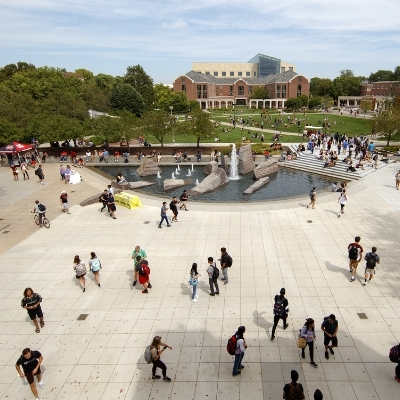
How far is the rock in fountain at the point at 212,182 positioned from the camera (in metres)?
24.8

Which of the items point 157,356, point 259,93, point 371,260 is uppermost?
point 259,93

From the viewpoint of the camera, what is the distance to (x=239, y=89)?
373ft

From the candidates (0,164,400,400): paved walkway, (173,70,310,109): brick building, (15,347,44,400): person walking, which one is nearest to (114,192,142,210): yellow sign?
(0,164,400,400): paved walkway

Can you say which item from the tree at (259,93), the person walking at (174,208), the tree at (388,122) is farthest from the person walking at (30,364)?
the tree at (259,93)

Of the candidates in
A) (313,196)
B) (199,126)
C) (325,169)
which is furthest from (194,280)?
(199,126)

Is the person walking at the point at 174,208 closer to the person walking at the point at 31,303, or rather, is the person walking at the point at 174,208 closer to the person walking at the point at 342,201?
the person walking at the point at 342,201

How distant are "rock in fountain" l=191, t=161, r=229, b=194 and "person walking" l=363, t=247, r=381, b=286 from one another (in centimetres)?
1403

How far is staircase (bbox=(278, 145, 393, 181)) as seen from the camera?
27.4m

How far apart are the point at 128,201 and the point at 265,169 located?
13207 millimetres

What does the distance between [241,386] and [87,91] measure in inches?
2683

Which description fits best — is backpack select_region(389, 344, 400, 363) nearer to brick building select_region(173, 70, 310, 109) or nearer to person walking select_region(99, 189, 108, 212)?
person walking select_region(99, 189, 108, 212)

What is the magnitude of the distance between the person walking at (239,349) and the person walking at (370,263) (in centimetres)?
580

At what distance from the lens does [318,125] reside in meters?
58.7

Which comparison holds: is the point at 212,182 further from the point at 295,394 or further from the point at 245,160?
the point at 295,394
